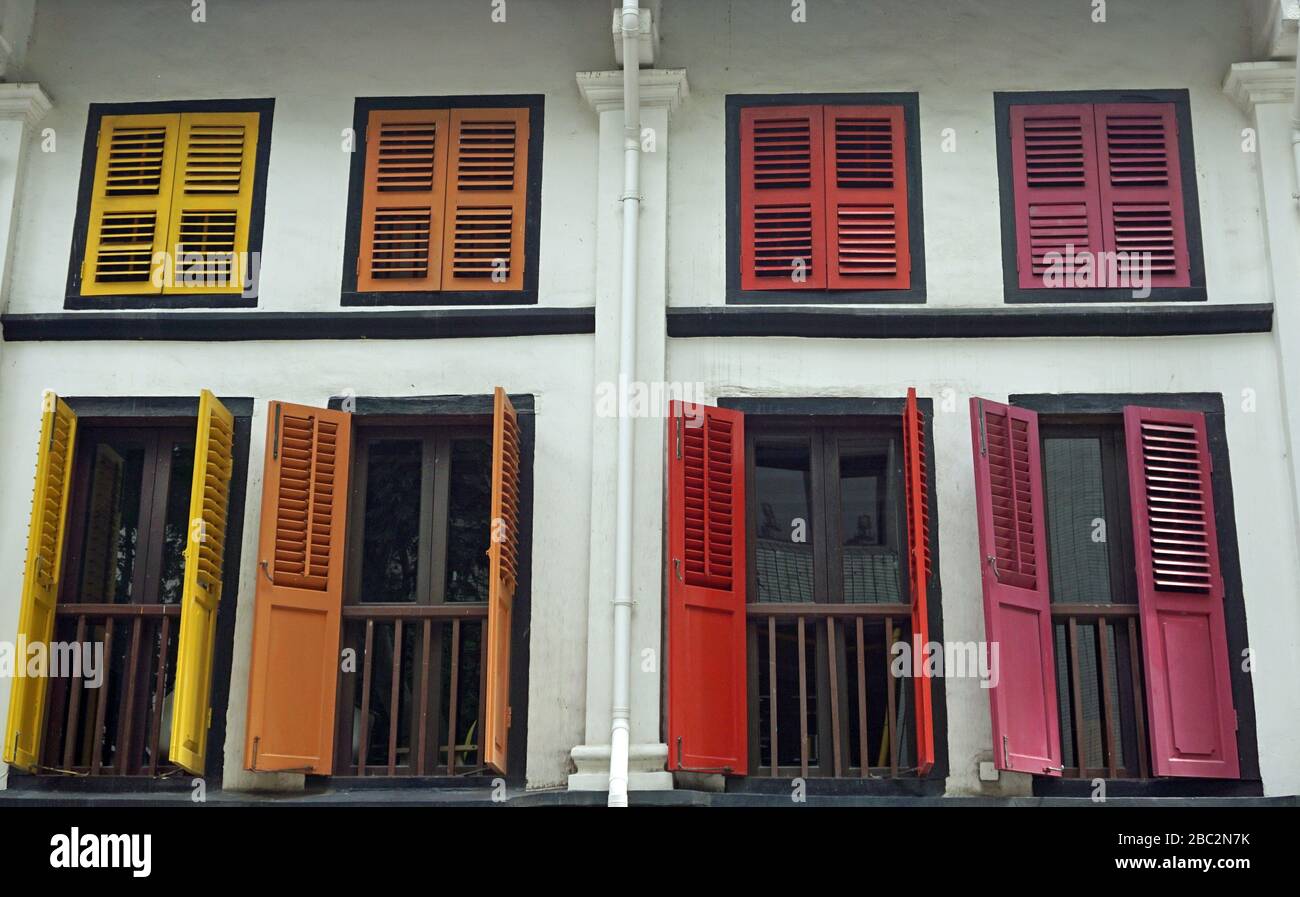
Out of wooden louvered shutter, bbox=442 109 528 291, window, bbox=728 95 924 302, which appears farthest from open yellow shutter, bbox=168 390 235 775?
window, bbox=728 95 924 302

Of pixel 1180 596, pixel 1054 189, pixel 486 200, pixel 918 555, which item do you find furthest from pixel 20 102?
pixel 1180 596

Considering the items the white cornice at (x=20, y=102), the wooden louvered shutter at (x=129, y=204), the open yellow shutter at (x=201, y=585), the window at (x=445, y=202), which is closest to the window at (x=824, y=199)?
the window at (x=445, y=202)

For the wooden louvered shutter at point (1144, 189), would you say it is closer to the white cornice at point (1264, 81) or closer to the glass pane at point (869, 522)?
the white cornice at point (1264, 81)

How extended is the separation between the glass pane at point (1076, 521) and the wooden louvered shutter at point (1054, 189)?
0.92 metres

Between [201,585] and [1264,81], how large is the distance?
20.2 ft

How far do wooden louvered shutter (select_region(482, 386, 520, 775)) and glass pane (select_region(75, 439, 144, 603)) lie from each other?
189 cm

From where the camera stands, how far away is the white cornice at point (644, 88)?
1085 cm

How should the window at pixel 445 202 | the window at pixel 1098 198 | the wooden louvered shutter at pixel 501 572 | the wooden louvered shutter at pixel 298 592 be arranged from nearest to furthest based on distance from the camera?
the wooden louvered shutter at pixel 501 572, the wooden louvered shutter at pixel 298 592, the window at pixel 1098 198, the window at pixel 445 202

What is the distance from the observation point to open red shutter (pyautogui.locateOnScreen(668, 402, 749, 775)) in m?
9.69

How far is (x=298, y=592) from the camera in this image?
9.94 metres

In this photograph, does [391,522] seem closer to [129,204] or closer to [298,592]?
[298,592]
